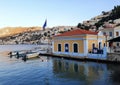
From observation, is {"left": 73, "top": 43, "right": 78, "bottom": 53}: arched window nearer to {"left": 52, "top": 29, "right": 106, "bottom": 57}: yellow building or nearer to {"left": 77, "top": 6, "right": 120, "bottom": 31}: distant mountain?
{"left": 52, "top": 29, "right": 106, "bottom": 57}: yellow building

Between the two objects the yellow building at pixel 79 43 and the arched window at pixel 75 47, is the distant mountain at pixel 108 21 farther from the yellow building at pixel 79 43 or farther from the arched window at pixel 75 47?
the arched window at pixel 75 47

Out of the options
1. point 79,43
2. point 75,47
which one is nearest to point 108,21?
point 75,47

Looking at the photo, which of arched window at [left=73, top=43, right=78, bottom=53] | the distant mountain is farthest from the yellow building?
the distant mountain

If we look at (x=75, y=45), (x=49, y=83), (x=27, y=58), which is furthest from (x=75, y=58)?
(x=49, y=83)

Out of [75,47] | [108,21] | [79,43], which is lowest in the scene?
[75,47]

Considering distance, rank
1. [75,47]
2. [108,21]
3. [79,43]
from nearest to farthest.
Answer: [79,43], [75,47], [108,21]

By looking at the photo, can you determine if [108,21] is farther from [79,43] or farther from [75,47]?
[79,43]

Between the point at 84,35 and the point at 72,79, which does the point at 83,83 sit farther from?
the point at 84,35

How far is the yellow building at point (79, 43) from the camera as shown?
1709 inches

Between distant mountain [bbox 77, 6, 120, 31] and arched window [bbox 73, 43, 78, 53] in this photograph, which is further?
distant mountain [bbox 77, 6, 120, 31]

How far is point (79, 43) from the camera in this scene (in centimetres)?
4447

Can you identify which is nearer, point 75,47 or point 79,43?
point 79,43

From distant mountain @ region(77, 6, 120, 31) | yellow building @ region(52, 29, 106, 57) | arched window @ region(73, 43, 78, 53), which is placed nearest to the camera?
yellow building @ region(52, 29, 106, 57)

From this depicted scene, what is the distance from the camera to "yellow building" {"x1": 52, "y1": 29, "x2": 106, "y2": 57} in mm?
43406
